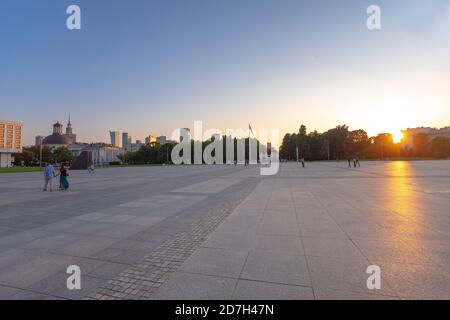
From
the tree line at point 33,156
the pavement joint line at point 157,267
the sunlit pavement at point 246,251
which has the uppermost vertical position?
the tree line at point 33,156

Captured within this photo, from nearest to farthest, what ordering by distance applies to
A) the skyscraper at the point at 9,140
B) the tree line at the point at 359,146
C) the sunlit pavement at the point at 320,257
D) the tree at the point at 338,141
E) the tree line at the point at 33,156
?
the sunlit pavement at the point at 320,257 → the tree line at the point at 359,146 → the tree at the point at 338,141 → the skyscraper at the point at 9,140 → the tree line at the point at 33,156

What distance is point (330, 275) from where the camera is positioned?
362 cm

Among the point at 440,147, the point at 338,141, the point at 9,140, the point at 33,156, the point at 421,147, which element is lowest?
the point at 33,156

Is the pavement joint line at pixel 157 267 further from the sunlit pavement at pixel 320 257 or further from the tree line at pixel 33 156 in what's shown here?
the tree line at pixel 33 156

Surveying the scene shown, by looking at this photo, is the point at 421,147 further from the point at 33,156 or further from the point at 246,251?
the point at 33,156

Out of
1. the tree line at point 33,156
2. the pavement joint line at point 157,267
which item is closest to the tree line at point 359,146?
the tree line at point 33,156

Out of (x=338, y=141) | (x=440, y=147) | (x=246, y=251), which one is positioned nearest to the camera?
→ (x=246, y=251)

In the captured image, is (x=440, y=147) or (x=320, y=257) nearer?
(x=320, y=257)

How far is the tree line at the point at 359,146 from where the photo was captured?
96.6m

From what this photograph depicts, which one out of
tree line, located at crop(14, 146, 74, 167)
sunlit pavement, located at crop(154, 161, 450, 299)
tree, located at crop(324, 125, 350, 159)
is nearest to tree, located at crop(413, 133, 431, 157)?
tree, located at crop(324, 125, 350, 159)

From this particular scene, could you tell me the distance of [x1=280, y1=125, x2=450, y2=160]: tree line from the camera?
96.6m

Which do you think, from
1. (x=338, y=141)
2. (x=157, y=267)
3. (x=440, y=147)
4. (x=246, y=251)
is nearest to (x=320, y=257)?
(x=246, y=251)

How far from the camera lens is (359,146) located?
96.8 m
